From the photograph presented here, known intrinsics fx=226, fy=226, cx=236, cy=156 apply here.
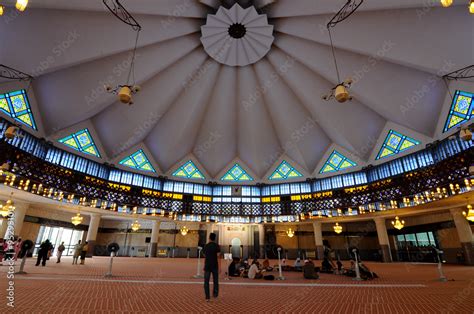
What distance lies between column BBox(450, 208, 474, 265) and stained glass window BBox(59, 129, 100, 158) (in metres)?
34.3

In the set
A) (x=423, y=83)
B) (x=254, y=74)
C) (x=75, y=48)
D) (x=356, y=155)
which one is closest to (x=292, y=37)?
(x=254, y=74)

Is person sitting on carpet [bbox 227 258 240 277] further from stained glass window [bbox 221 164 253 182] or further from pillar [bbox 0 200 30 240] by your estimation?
pillar [bbox 0 200 30 240]

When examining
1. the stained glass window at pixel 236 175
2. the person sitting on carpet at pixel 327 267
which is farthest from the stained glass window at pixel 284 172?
the person sitting on carpet at pixel 327 267

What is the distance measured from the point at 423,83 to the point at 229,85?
1716 cm

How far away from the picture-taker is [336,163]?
88.2 feet

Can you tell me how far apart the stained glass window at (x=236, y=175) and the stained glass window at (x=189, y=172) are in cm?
345

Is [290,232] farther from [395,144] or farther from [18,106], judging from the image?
[18,106]

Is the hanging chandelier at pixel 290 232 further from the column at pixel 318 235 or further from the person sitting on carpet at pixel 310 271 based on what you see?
the person sitting on carpet at pixel 310 271

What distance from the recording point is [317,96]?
900 inches

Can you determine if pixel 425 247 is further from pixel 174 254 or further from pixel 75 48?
pixel 75 48

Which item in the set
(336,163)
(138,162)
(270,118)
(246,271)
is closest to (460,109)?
(336,163)

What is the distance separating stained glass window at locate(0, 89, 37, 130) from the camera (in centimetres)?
1623

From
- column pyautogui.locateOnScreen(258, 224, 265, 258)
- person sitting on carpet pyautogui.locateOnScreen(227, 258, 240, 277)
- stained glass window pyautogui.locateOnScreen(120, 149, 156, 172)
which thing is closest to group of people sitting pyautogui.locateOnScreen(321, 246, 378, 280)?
person sitting on carpet pyautogui.locateOnScreen(227, 258, 240, 277)

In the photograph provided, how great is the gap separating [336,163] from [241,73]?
15.2m
